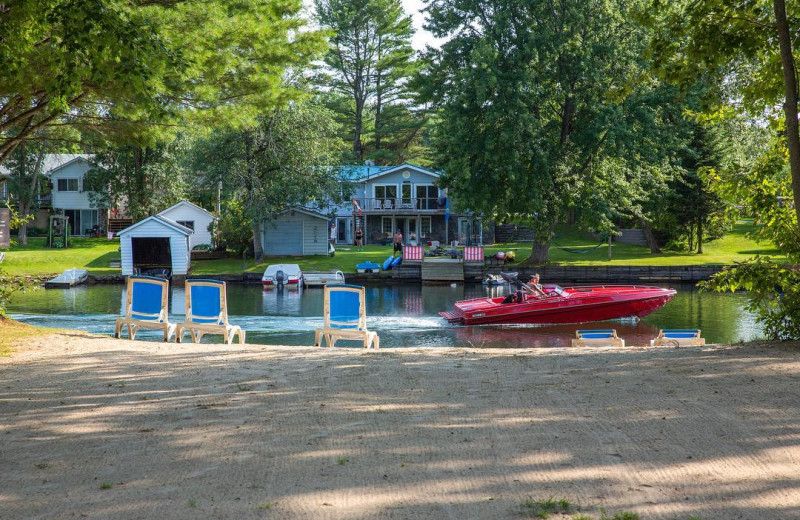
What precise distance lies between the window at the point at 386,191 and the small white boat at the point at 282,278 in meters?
19.5

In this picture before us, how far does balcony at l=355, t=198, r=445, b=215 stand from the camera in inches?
2206

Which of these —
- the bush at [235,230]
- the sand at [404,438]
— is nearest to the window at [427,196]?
the bush at [235,230]

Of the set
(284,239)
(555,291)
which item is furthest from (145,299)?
(284,239)

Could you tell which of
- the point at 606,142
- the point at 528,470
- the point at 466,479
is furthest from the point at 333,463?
the point at 606,142

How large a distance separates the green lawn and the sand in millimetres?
33961

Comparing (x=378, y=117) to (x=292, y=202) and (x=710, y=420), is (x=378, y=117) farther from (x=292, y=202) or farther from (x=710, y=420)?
(x=710, y=420)

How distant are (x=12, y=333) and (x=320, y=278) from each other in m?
26.4

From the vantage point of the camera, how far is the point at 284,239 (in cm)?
4822

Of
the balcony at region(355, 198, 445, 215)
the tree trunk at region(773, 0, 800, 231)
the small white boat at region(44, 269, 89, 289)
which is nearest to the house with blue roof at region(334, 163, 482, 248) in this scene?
the balcony at region(355, 198, 445, 215)

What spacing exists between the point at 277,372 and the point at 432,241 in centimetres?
4737

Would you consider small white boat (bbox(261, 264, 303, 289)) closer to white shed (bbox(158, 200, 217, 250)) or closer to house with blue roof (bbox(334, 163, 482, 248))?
white shed (bbox(158, 200, 217, 250))

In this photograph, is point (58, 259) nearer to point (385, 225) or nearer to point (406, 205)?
point (385, 225)

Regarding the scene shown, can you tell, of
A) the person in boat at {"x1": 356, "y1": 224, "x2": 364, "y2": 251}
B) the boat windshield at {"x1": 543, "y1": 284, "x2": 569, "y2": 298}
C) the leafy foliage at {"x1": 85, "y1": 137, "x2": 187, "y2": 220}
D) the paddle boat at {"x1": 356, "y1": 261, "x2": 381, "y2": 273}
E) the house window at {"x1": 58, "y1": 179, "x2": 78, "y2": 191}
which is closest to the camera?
the boat windshield at {"x1": 543, "y1": 284, "x2": 569, "y2": 298}

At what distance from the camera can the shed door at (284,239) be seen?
4806 centimetres
